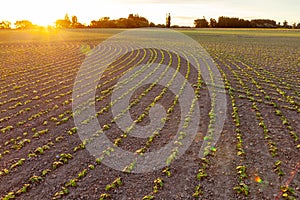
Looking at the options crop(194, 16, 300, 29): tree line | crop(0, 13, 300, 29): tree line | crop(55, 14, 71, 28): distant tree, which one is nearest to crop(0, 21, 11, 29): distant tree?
crop(0, 13, 300, 29): tree line

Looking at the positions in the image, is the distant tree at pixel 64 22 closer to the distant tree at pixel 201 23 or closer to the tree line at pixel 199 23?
the tree line at pixel 199 23

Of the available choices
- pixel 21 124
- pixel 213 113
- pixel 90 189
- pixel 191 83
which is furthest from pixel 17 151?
pixel 191 83

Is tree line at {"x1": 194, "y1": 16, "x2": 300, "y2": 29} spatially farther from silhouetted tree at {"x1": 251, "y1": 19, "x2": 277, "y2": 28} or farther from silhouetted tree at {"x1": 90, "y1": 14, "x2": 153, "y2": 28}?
silhouetted tree at {"x1": 90, "y1": 14, "x2": 153, "y2": 28}

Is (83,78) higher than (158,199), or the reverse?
(83,78)

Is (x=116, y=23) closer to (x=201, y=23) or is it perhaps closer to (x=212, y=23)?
(x=201, y=23)

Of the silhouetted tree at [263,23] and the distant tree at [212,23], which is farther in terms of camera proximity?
the silhouetted tree at [263,23]

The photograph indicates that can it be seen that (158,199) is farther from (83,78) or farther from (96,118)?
(83,78)

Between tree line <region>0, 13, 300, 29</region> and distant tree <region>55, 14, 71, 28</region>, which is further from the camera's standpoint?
distant tree <region>55, 14, 71, 28</region>

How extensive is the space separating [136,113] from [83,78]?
7.82 meters

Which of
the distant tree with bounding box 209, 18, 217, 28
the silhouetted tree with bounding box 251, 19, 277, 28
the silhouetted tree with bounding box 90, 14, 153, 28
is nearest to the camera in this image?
the silhouetted tree with bounding box 90, 14, 153, 28

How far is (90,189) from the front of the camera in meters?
7.23

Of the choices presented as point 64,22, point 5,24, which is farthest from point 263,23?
point 5,24

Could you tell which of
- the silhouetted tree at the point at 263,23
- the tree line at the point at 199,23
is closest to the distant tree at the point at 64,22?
the tree line at the point at 199,23

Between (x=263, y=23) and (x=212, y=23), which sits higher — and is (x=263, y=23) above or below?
above
